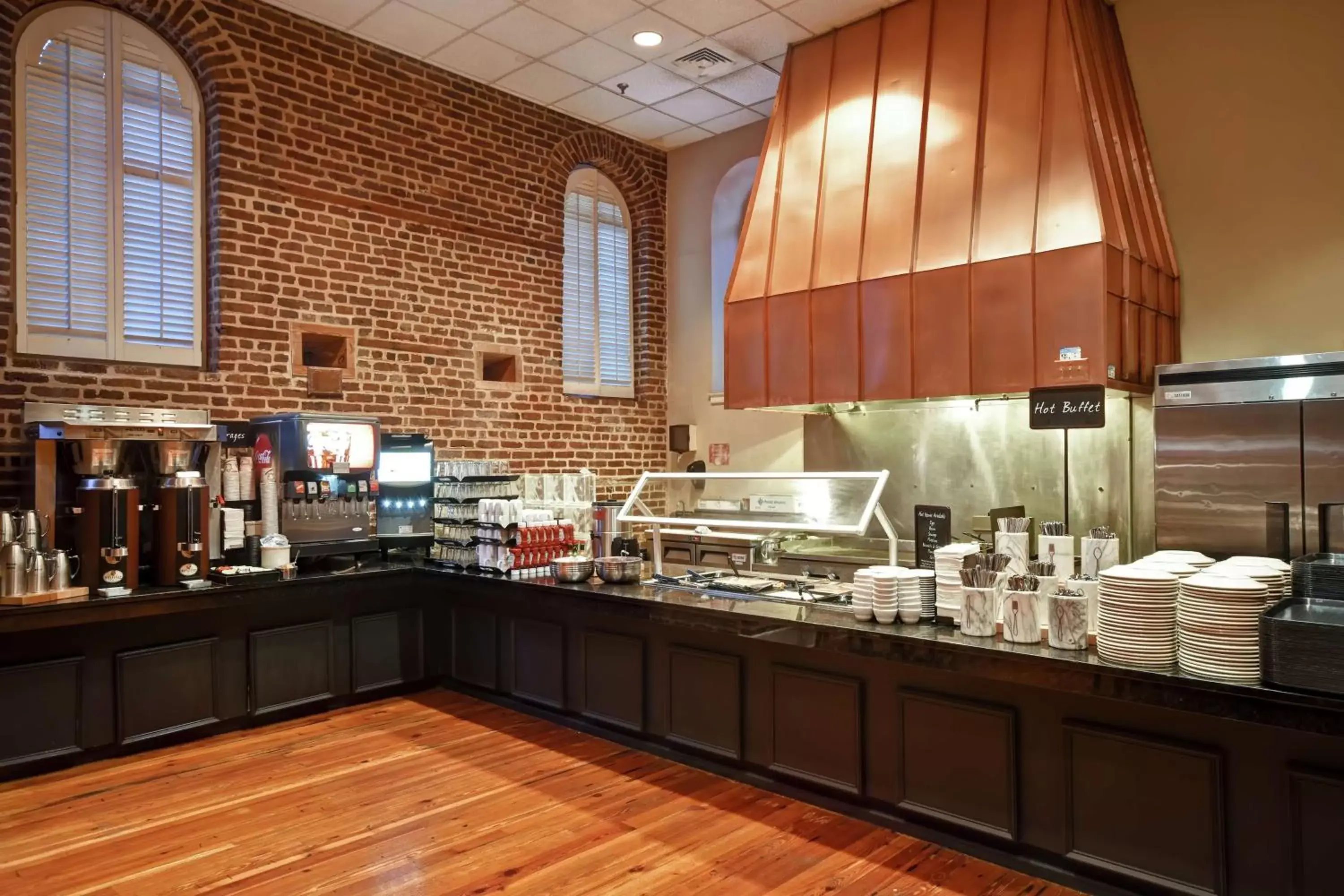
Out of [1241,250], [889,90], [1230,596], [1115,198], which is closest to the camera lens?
[1230,596]

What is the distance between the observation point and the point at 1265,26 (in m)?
4.77

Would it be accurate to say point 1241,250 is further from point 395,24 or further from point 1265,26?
point 395,24

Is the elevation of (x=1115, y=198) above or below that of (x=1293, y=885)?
above

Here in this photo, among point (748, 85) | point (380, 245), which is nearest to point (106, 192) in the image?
point (380, 245)

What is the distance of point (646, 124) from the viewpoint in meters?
7.54

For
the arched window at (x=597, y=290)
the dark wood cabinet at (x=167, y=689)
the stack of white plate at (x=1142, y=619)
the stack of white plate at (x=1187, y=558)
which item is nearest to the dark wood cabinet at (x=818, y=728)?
the stack of white plate at (x=1142, y=619)

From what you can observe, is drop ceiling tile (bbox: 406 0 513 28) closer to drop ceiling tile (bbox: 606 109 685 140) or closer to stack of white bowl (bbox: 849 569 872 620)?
drop ceiling tile (bbox: 606 109 685 140)

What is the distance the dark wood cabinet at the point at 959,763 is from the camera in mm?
3092

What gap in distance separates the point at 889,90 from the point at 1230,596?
154 inches

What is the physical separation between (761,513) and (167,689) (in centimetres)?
417

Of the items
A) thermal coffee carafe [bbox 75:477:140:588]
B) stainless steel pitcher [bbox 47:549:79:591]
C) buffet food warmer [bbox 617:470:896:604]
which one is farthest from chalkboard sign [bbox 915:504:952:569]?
stainless steel pitcher [bbox 47:549:79:591]

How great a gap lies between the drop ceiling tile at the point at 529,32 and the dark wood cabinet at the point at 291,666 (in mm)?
3968

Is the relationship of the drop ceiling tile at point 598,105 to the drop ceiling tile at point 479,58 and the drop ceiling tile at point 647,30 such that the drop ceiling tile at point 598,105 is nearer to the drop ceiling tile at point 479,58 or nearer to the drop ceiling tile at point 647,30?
the drop ceiling tile at point 479,58

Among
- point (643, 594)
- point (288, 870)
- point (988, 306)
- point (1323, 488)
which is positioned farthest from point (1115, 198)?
point (288, 870)
